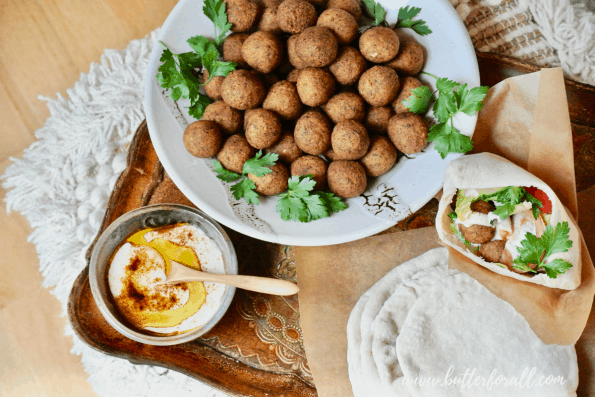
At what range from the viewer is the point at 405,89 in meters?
1.41

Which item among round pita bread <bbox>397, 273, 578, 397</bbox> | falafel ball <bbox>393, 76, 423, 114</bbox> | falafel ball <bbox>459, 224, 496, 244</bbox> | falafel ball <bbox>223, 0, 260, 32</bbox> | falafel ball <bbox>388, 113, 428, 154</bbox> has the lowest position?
round pita bread <bbox>397, 273, 578, 397</bbox>

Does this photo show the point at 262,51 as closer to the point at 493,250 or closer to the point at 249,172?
the point at 249,172

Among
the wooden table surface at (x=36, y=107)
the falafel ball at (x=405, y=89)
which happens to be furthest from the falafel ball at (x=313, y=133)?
the wooden table surface at (x=36, y=107)

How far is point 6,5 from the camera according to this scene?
1.99 meters

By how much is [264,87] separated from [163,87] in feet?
1.05

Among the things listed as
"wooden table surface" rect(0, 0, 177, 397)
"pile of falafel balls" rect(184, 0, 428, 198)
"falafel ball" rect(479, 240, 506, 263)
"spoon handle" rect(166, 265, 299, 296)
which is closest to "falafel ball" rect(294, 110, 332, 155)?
"pile of falafel balls" rect(184, 0, 428, 198)

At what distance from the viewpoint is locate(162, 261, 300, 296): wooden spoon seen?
1.47 metres

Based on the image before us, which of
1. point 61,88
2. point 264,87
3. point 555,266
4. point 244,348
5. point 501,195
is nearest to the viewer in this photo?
point 555,266

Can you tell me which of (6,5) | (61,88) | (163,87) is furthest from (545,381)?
(6,5)

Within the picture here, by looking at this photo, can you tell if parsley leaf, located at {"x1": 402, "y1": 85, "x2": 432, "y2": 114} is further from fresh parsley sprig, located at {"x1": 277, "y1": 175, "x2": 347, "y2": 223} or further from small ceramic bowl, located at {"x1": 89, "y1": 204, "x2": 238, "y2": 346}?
small ceramic bowl, located at {"x1": 89, "y1": 204, "x2": 238, "y2": 346}

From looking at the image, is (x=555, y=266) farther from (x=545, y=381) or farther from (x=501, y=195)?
(x=545, y=381)

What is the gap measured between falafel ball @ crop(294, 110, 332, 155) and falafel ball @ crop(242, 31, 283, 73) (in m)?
0.20

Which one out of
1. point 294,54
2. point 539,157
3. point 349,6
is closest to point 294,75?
point 294,54

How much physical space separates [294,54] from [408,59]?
14.3 inches
